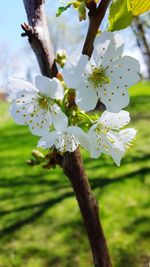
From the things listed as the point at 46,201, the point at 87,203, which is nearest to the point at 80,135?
→ the point at 87,203

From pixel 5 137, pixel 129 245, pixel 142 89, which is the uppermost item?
pixel 142 89

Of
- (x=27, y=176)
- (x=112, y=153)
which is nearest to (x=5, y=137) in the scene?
(x=27, y=176)

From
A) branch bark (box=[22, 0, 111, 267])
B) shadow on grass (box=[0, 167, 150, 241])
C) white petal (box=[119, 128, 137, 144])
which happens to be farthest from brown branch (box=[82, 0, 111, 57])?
shadow on grass (box=[0, 167, 150, 241])

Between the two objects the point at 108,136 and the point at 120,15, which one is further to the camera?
the point at 108,136

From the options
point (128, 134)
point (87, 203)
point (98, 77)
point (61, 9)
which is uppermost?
point (61, 9)

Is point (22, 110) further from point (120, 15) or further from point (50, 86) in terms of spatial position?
point (120, 15)

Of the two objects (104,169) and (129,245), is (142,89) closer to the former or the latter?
(104,169)

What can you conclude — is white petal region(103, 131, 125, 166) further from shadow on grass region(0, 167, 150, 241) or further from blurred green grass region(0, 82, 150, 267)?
shadow on grass region(0, 167, 150, 241)
